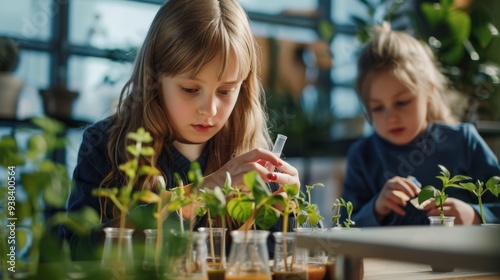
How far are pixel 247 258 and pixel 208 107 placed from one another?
0.79m

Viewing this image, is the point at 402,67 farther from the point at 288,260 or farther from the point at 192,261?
the point at 192,261

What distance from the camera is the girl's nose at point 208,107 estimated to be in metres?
1.67

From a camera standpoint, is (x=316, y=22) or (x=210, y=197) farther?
(x=316, y=22)

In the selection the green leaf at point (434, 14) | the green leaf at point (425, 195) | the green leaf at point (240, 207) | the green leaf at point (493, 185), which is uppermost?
the green leaf at point (434, 14)

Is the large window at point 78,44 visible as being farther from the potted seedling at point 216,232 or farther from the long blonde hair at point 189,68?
the potted seedling at point 216,232

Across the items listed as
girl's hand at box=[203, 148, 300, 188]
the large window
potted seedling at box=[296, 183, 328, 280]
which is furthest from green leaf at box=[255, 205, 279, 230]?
the large window

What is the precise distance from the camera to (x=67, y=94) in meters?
3.50

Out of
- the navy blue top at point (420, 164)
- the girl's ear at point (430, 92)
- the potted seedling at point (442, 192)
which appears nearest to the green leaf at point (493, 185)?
the potted seedling at point (442, 192)

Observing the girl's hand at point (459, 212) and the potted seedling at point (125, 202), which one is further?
the girl's hand at point (459, 212)

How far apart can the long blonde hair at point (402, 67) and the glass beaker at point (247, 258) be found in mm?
1706

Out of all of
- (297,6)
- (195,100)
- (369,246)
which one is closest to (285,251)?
(369,246)

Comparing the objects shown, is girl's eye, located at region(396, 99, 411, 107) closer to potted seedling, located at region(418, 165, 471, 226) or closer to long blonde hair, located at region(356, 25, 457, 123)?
long blonde hair, located at region(356, 25, 457, 123)

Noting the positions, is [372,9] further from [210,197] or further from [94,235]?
[210,197]

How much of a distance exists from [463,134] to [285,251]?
1582mm
